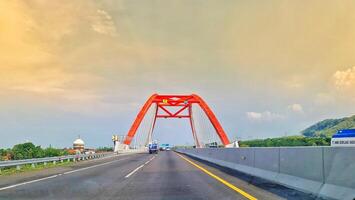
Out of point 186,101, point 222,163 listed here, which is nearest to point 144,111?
point 186,101

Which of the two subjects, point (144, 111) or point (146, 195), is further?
point (144, 111)

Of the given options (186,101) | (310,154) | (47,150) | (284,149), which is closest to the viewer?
(310,154)

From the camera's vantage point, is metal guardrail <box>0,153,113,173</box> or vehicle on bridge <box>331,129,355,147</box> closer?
vehicle on bridge <box>331,129,355,147</box>

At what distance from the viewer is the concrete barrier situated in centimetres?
942

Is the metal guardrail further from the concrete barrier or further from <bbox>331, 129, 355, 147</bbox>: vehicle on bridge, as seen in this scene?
<bbox>331, 129, 355, 147</bbox>: vehicle on bridge

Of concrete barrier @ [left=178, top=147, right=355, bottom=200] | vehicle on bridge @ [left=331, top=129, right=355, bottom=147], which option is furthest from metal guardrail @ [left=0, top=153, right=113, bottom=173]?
vehicle on bridge @ [left=331, top=129, right=355, bottom=147]

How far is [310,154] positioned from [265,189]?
1.84 m

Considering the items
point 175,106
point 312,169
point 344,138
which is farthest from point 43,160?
point 175,106

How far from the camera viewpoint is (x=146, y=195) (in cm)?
1161

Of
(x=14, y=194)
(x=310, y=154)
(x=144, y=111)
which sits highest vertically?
(x=144, y=111)

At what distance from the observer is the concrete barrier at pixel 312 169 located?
9422 millimetres

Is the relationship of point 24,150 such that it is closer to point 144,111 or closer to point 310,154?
point 310,154

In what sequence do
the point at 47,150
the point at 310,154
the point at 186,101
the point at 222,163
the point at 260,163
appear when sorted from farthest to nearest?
1. the point at 186,101
2. the point at 47,150
3. the point at 222,163
4. the point at 260,163
5. the point at 310,154

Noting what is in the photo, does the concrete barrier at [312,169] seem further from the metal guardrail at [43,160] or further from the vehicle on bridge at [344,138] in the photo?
the metal guardrail at [43,160]
